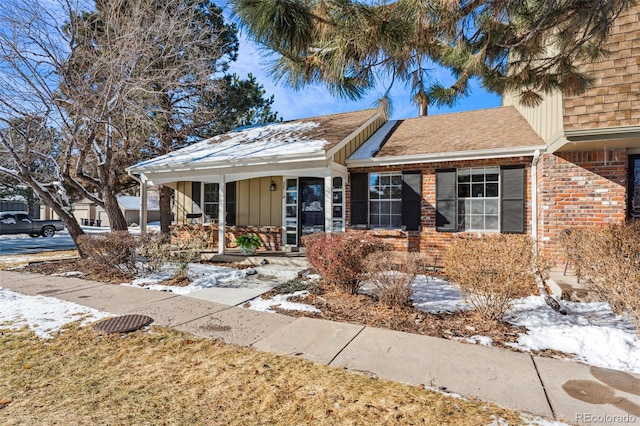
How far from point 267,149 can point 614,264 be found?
24.9ft

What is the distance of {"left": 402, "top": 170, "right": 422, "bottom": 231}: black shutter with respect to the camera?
8391 mm

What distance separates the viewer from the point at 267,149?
9.25 m

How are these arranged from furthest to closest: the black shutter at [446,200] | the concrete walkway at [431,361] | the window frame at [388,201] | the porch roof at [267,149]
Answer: the window frame at [388,201], the porch roof at [267,149], the black shutter at [446,200], the concrete walkway at [431,361]

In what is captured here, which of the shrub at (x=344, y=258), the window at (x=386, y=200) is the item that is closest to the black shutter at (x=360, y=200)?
the window at (x=386, y=200)

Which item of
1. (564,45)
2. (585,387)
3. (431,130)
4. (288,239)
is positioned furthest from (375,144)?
(585,387)

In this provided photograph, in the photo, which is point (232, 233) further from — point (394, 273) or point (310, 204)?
point (394, 273)

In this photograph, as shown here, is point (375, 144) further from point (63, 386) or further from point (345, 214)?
point (63, 386)

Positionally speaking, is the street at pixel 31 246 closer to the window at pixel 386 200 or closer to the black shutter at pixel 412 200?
the window at pixel 386 200

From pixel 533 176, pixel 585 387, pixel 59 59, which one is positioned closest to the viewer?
pixel 585 387

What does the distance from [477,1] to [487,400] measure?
12.5ft

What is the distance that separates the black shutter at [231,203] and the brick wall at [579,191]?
855 cm

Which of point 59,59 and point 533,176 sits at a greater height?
point 59,59

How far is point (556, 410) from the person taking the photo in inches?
99.0

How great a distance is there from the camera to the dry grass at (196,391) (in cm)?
247
